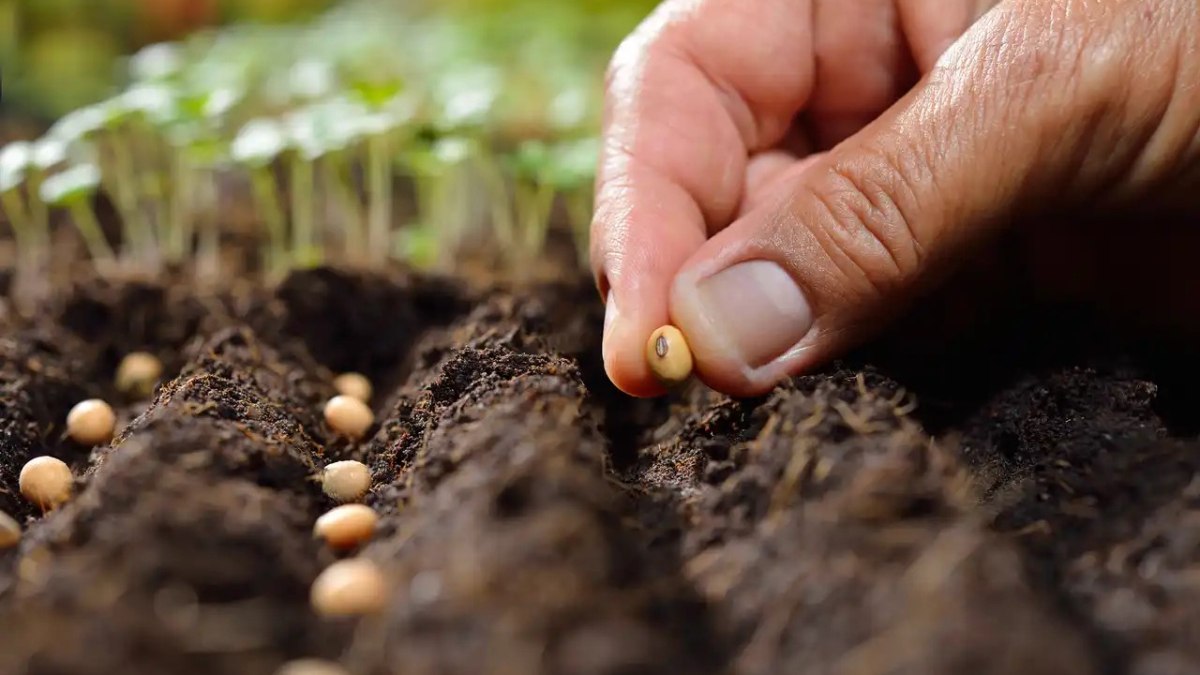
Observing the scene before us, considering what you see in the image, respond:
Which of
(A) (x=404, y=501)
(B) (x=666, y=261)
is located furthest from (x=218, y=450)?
(B) (x=666, y=261)

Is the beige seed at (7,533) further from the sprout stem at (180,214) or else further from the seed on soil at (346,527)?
the sprout stem at (180,214)

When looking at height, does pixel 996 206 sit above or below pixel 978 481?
above

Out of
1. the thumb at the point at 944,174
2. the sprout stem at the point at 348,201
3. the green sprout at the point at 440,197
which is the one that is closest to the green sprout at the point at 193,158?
the sprout stem at the point at 348,201

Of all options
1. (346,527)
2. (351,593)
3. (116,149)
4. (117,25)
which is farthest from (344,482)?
(117,25)

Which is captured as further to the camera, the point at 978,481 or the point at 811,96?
the point at 811,96

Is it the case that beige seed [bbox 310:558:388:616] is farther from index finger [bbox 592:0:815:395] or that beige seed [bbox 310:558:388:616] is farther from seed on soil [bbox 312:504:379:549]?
index finger [bbox 592:0:815:395]

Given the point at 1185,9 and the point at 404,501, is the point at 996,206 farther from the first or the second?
the point at 404,501

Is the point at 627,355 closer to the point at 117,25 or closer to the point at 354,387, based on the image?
the point at 354,387
